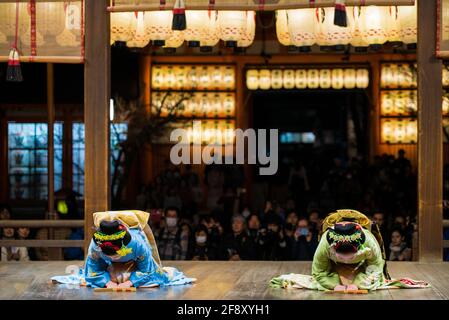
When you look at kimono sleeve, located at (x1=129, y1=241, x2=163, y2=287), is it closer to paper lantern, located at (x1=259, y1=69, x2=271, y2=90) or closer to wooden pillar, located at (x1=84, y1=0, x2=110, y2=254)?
wooden pillar, located at (x1=84, y1=0, x2=110, y2=254)

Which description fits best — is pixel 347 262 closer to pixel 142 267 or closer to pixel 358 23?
pixel 142 267

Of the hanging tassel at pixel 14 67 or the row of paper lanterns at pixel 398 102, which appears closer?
the hanging tassel at pixel 14 67

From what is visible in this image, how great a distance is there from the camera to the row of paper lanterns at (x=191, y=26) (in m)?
11.0

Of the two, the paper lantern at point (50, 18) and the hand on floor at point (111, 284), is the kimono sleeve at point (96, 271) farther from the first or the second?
the paper lantern at point (50, 18)

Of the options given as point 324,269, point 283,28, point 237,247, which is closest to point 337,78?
point 283,28

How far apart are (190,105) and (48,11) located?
23.3 feet

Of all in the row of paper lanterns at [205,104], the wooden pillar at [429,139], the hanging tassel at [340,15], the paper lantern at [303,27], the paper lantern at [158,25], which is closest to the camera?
the hanging tassel at [340,15]

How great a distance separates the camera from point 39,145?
16469 mm

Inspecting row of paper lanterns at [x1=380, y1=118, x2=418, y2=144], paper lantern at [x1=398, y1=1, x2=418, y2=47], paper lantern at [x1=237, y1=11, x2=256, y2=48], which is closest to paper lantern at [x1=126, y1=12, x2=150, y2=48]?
paper lantern at [x1=237, y1=11, x2=256, y2=48]

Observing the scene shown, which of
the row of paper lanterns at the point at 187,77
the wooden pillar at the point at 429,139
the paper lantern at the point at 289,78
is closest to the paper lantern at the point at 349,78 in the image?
the paper lantern at the point at 289,78

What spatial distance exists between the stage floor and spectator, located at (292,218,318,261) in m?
1.27

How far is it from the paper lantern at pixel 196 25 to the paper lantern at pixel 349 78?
5.68m
